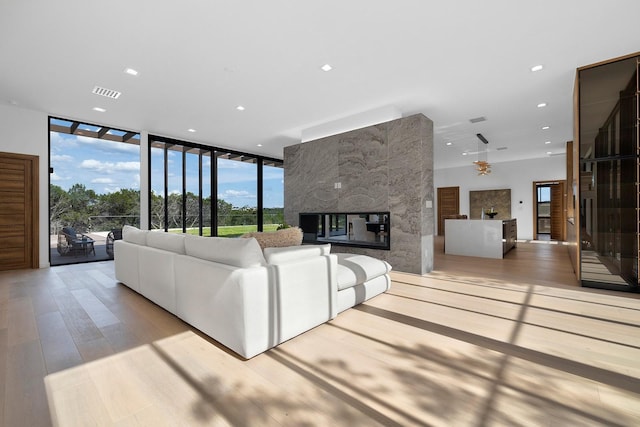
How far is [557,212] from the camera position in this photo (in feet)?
31.3

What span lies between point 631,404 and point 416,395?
3.55 feet

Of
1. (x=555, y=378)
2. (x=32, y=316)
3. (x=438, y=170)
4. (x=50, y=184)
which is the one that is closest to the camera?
(x=555, y=378)

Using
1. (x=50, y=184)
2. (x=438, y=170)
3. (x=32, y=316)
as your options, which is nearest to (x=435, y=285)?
(x=32, y=316)

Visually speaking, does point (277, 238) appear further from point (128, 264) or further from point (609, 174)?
point (609, 174)

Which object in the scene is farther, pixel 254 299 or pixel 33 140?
pixel 33 140

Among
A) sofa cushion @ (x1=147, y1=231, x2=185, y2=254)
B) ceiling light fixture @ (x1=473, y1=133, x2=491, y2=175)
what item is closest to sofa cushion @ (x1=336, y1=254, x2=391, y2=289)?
sofa cushion @ (x1=147, y1=231, x2=185, y2=254)

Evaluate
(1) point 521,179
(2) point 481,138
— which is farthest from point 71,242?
(1) point 521,179

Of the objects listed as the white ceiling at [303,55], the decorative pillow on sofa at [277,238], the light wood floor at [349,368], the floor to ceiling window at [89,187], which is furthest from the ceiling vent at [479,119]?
the floor to ceiling window at [89,187]

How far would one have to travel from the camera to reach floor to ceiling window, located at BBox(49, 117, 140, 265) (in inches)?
215

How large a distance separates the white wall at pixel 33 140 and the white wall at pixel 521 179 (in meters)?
11.9

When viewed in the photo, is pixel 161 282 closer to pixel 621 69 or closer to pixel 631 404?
pixel 631 404

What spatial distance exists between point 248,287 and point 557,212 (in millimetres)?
11355

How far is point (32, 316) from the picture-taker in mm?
2699

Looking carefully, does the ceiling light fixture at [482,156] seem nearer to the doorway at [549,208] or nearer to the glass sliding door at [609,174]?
the doorway at [549,208]
